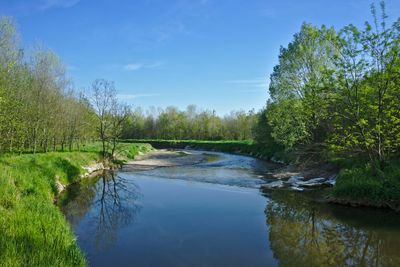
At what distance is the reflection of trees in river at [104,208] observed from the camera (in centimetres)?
1384

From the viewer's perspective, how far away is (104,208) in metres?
18.4

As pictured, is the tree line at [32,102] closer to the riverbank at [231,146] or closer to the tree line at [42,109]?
the tree line at [42,109]

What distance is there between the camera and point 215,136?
3898 inches

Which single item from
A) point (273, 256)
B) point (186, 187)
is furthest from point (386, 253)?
point (186, 187)

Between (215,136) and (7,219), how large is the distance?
89426 millimetres

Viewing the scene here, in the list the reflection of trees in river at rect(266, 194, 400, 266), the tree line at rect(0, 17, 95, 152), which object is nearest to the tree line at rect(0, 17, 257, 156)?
the tree line at rect(0, 17, 95, 152)

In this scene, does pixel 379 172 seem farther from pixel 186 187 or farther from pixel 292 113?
pixel 292 113

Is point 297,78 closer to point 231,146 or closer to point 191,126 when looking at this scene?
point 231,146

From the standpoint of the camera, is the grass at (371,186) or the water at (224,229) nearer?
the water at (224,229)

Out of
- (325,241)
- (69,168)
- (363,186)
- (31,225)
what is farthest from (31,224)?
(69,168)

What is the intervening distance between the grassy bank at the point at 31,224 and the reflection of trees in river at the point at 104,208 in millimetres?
1505

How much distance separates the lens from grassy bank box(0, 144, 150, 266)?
7664 millimetres

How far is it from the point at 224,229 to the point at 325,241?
407 cm

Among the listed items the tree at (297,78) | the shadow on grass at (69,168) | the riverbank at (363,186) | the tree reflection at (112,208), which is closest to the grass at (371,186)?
the riverbank at (363,186)
